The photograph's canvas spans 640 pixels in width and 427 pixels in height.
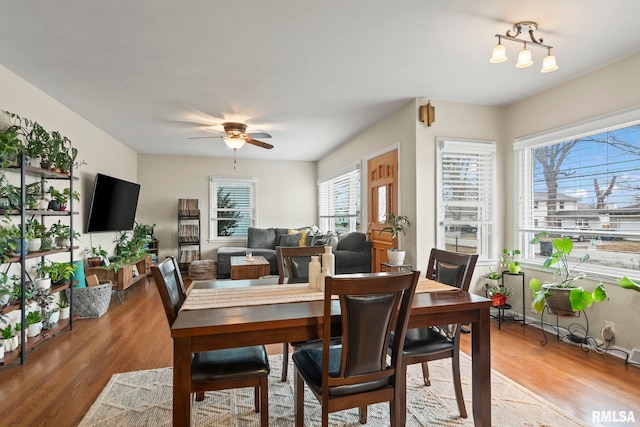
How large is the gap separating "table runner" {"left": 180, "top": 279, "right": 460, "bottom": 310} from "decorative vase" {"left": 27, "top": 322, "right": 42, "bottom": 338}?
2069 mm

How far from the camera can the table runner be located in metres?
1.73

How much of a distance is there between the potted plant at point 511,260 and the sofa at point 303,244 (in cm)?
170

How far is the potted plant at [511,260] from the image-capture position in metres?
3.75

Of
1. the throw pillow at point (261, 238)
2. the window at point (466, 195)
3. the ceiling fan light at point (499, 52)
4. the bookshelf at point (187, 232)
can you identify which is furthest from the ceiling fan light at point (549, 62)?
the bookshelf at point (187, 232)

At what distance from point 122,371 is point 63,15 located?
8.35 ft

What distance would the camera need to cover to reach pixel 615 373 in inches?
101

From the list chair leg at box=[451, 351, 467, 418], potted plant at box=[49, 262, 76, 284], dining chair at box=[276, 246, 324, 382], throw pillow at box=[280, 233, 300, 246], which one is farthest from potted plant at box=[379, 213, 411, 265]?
potted plant at box=[49, 262, 76, 284]

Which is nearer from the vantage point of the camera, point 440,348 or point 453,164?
point 440,348

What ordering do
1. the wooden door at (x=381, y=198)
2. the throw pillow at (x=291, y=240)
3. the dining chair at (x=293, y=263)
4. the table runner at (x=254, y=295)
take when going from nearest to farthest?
the table runner at (x=254, y=295) < the dining chair at (x=293, y=263) < the wooden door at (x=381, y=198) < the throw pillow at (x=291, y=240)

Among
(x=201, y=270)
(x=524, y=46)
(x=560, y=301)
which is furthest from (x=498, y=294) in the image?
(x=201, y=270)

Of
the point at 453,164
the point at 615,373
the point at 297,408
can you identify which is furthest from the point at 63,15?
the point at 615,373

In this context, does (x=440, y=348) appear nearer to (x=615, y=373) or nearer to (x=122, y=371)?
(x=615, y=373)

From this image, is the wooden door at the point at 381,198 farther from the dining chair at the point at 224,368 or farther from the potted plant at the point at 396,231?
the dining chair at the point at 224,368

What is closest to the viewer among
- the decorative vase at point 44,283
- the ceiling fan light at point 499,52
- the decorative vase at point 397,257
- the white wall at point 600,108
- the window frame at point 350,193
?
the ceiling fan light at point 499,52
